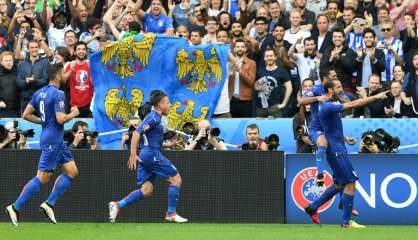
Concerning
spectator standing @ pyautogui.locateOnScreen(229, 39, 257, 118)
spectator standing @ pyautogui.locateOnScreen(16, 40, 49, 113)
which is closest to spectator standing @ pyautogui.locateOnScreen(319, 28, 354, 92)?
spectator standing @ pyautogui.locateOnScreen(229, 39, 257, 118)

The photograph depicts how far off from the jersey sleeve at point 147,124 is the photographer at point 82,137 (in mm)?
2453

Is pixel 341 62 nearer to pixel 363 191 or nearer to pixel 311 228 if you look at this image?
pixel 363 191

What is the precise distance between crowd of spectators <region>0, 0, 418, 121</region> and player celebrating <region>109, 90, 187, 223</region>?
309 centimetres

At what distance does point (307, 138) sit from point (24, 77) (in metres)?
5.27

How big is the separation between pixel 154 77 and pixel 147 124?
3.40m

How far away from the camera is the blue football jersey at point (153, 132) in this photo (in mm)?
17516

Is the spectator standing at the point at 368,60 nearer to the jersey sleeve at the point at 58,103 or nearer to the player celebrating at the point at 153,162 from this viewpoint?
the player celebrating at the point at 153,162

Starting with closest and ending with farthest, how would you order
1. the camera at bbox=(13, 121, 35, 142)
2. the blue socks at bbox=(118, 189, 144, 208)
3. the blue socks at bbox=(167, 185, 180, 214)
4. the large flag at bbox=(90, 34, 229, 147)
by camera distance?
the blue socks at bbox=(118, 189, 144, 208) → the blue socks at bbox=(167, 185, 180, 214) → the camera at bbox=(13, 121, 35, 142) → the large flag at bbox=(90, 34, 229, 147)

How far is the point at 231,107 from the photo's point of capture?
2120cm

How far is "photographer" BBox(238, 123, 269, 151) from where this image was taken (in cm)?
1981

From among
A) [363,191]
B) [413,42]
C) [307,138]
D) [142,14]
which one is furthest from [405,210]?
[142,14]

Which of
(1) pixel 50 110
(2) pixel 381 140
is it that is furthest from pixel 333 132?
(1) pixel 50 110

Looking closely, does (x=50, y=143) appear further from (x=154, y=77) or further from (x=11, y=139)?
(x=154, y=77)

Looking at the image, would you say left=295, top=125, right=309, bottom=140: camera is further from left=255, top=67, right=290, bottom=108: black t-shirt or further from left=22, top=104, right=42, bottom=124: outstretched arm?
left=22, top=104, right=42, bottom=124: outstretched arm
